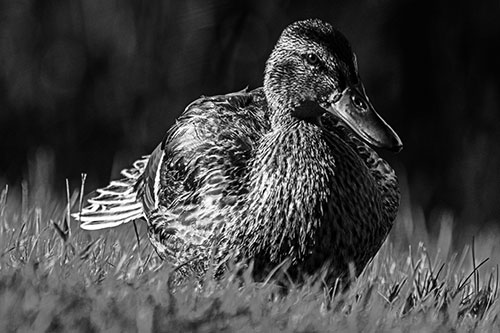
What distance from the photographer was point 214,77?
7.78 meters

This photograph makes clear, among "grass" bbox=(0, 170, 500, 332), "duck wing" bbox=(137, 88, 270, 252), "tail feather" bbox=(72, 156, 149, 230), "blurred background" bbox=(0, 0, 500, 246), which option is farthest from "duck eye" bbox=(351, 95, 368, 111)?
"blurred background" bbox=(0, 0, 500, 246)

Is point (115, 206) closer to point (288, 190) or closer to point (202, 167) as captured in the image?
point (202, 167)

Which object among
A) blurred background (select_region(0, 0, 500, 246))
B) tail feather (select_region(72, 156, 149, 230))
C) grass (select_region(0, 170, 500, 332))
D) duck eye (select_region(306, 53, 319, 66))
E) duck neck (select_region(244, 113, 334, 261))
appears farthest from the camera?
blurred background (select_region(0, 0, 500, 246))

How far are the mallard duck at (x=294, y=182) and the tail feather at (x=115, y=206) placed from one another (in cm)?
62

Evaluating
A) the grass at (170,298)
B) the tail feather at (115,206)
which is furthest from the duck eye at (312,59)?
the tail feather at (115,206)

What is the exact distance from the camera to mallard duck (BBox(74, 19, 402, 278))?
4656 mm

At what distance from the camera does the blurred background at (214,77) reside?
764 cm

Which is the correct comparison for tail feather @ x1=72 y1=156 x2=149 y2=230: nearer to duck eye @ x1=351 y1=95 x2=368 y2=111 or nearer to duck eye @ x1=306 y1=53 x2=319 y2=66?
duck eye @ x1=306 y1=53 x2=319 y2=66

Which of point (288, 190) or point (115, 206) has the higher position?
point (288, 190)

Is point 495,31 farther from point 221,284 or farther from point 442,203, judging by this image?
point 221,284

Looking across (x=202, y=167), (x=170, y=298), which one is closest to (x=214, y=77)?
(x=202, y=167)

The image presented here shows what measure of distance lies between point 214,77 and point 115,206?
6.49 ft

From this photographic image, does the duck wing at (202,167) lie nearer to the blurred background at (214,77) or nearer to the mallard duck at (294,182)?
the mallard duck at (294,182)

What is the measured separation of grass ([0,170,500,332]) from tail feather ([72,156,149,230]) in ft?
2.25
